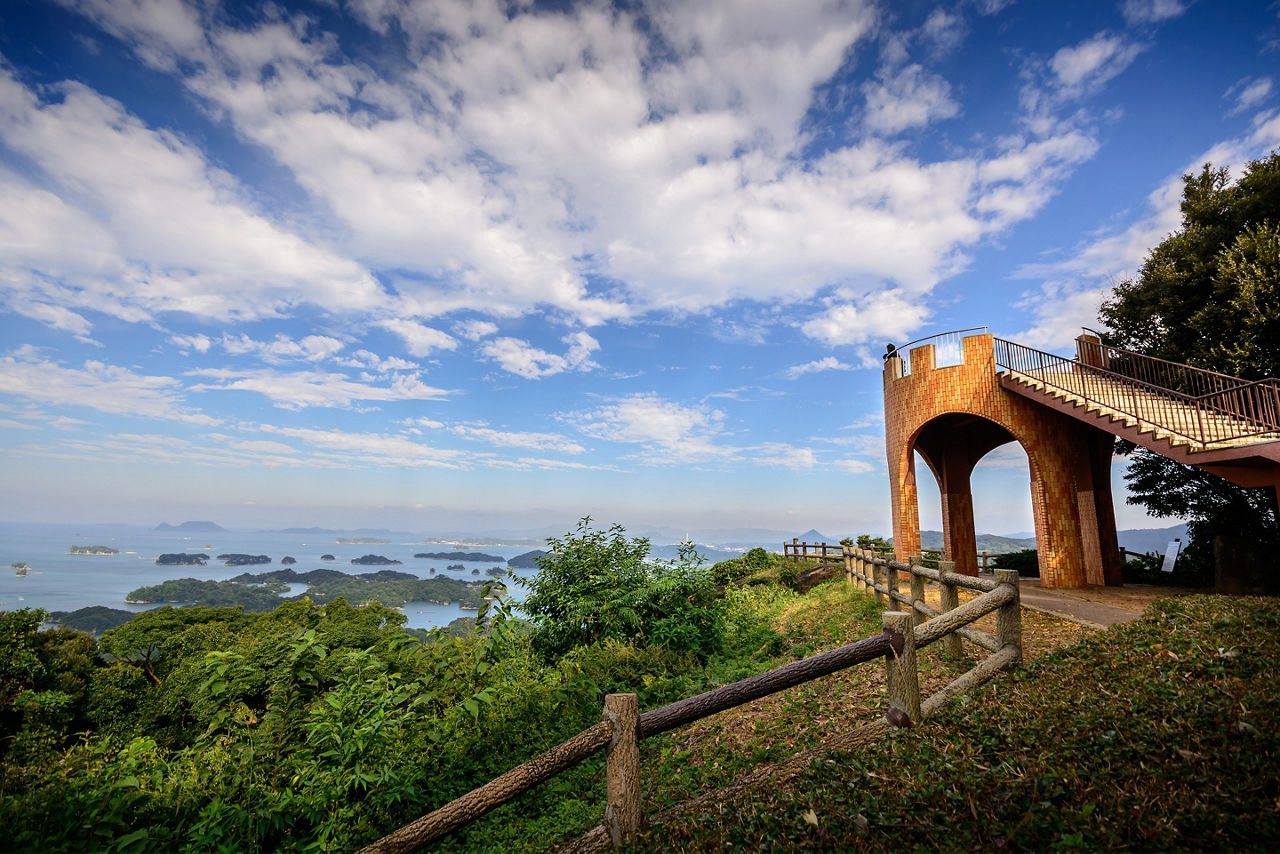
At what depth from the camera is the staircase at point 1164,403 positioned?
414 inches

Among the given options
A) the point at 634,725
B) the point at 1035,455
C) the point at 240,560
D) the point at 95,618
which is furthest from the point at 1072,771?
the point at 240,560

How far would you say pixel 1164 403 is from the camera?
12477 mm

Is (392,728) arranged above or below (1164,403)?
below

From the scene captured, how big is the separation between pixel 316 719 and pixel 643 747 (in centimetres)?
386

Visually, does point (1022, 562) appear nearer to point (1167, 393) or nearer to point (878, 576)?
point (1167, 393)

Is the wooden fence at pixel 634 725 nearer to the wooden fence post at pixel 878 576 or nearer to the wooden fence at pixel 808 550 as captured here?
the wooden fence post at pixel 878 576

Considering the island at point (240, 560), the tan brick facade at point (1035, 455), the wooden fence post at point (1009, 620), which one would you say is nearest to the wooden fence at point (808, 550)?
the tan brick facade at point (1035, 455)

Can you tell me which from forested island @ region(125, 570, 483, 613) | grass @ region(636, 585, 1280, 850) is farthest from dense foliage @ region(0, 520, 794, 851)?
forested island @ region(125, 570, 483, 613)

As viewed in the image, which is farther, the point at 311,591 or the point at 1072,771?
the point at 311,591

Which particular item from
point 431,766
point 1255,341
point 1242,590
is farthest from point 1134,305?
point 431,766

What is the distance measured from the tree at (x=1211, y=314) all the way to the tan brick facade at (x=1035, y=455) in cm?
270

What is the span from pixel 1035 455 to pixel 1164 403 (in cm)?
329

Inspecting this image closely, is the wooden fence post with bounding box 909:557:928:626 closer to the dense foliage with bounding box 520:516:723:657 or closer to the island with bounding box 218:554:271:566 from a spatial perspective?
the dense foliage with bounding box 520:516:723:657

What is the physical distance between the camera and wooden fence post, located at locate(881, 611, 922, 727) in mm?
4387
